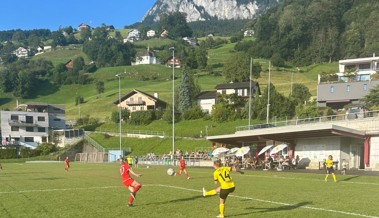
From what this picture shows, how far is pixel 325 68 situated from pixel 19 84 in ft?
380

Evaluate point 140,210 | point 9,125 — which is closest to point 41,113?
point 9,125

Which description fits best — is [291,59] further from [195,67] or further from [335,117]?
[335,117]

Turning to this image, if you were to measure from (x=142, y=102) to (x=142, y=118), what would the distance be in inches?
644

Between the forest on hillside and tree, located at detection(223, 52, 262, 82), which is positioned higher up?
the forest on hillside

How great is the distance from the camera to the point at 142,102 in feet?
397

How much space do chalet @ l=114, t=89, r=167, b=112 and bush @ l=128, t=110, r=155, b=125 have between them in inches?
490

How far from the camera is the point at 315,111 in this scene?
239 feet

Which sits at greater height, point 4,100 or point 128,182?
point 4,100

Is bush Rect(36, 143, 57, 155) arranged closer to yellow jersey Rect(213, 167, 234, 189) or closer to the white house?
the white house

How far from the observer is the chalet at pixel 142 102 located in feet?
396

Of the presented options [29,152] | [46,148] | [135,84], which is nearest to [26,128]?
[46,148]

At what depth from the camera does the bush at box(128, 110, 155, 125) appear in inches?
4136

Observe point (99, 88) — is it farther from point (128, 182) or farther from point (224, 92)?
point (128, 182)

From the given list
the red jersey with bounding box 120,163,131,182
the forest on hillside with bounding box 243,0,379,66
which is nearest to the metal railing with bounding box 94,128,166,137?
the red jersey with bounding box 120,163,131,182
